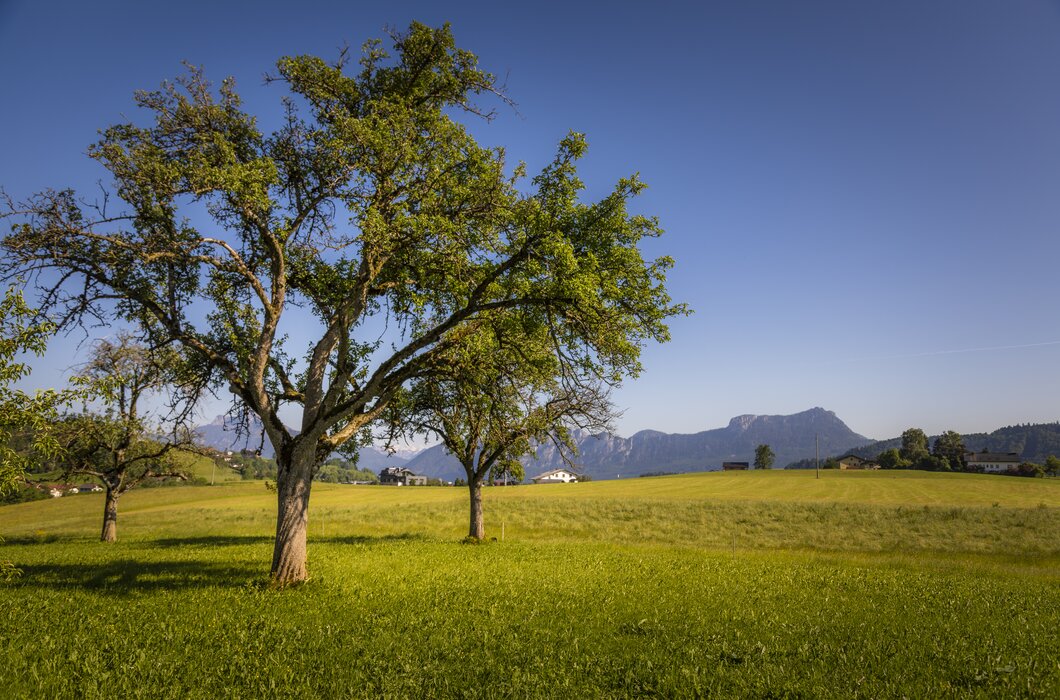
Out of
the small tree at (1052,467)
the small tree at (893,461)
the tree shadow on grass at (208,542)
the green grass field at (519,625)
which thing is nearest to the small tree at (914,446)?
the small tree at (893,461)

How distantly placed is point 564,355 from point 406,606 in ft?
25.9

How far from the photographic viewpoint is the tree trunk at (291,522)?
16.1 m

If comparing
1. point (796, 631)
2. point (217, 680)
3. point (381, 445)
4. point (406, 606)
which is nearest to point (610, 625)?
point (796, 631)

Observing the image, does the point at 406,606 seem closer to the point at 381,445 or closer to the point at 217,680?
the point at 217,680

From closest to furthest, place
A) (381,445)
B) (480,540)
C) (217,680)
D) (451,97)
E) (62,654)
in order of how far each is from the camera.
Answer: (217,680), (62,654), (451,97), (381,445), (480,540)

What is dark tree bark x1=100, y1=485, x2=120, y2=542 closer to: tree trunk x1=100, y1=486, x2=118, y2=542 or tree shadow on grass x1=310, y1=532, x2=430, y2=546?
tree trunk x1=100, y1=486, x2=118, y2=542

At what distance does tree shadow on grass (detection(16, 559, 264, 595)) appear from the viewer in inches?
640

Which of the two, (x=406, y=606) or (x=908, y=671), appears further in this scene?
(x=406, y=606)

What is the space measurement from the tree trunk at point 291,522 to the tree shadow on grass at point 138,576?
1408mm

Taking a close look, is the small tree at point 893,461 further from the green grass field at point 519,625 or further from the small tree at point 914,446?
the green grass field at point 519,625

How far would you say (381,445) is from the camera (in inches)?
845

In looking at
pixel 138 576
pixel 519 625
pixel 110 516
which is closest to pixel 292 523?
pixel 138 576

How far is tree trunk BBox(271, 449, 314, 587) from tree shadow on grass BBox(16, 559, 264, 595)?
4.62 feet

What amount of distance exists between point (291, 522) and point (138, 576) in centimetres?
673
